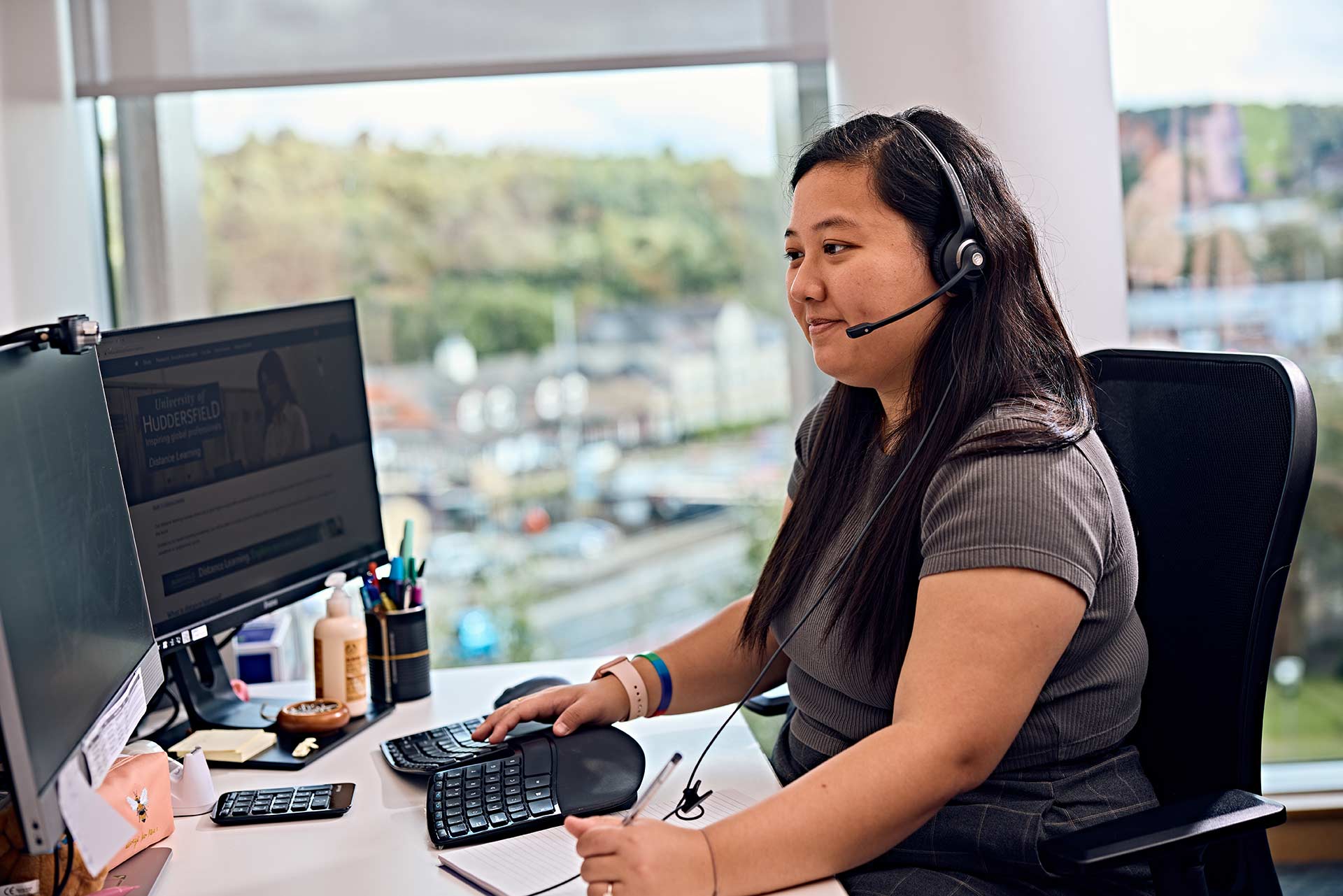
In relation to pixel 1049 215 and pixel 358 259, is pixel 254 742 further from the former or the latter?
pixel 1049 215

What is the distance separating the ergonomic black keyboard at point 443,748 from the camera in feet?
4.12

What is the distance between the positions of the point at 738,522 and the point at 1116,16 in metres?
1.28

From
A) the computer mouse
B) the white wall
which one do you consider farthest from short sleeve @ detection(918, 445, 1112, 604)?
the white wall

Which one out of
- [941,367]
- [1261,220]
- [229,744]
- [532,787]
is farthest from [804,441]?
[1261,220]

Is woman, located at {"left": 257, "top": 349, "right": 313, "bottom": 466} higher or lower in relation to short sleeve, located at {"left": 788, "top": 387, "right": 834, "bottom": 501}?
higher

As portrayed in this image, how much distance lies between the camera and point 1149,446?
50.4 inches

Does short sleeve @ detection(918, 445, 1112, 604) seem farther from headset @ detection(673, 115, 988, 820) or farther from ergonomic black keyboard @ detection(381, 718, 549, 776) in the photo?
ergonomic black keyboard @ detection(381, 718, 549, 776)

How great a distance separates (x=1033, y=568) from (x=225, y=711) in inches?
41.3

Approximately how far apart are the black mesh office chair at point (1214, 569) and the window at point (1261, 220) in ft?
3.88

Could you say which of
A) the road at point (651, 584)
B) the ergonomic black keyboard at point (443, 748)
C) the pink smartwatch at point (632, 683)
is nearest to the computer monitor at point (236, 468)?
the ergonomic black keyboard at point (443, 748)

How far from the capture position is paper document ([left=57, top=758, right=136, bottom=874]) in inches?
33.6

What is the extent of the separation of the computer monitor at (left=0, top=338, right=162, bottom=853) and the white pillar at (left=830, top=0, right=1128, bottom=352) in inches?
50.8

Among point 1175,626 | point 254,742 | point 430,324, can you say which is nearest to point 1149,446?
point 1175,626

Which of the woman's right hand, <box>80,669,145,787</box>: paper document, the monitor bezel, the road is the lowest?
the road
